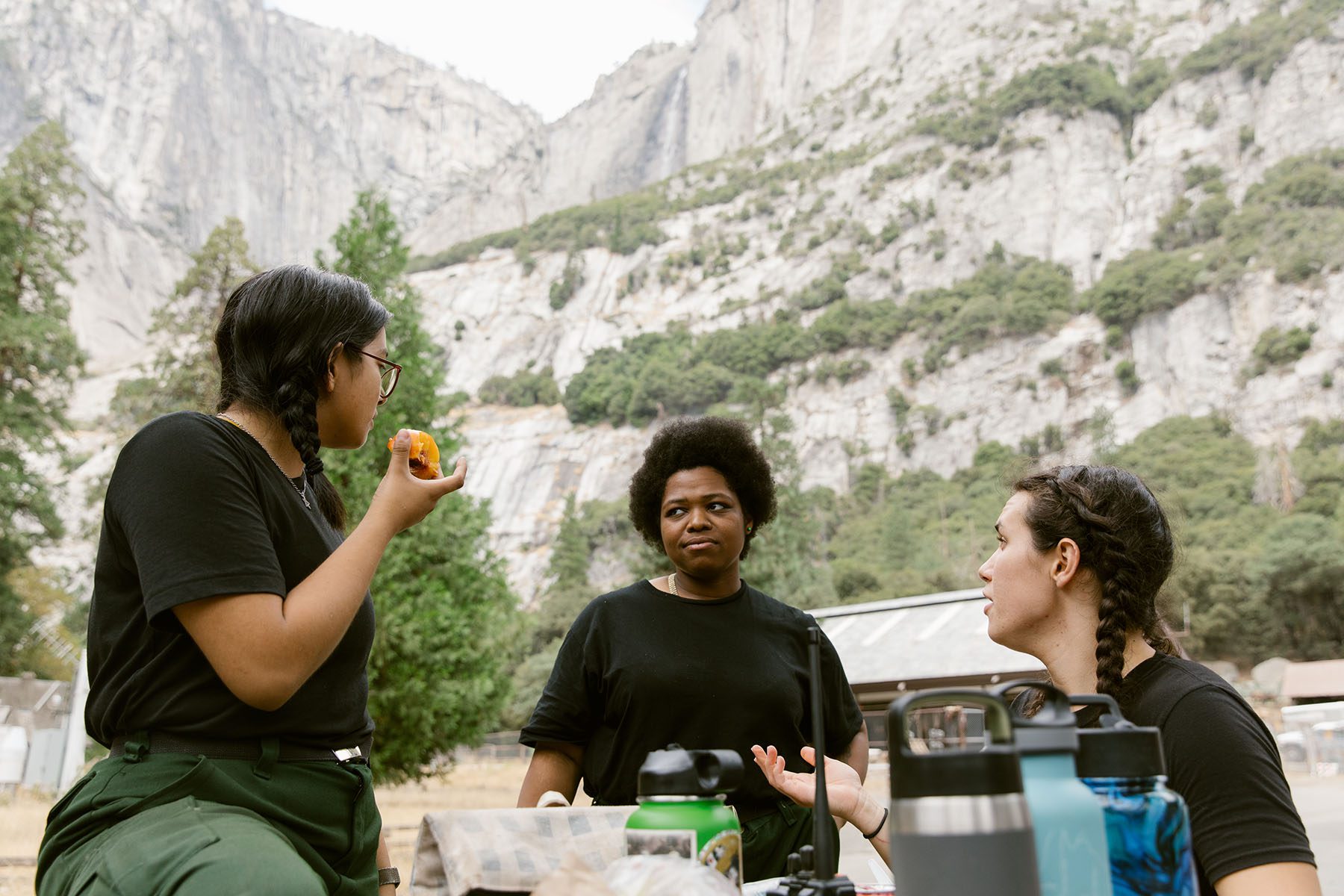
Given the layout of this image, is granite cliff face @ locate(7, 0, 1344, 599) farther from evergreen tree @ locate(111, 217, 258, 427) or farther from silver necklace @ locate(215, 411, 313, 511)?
silver necklace @ locate(215, 411, 313, 511)

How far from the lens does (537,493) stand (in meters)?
70.6

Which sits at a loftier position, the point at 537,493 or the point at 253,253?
the point at 253,253

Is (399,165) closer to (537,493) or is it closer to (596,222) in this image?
(596,222)

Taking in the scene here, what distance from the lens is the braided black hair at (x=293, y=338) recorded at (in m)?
1.79

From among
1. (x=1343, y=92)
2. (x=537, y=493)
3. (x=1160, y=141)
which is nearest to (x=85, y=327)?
(x=537, y=493)

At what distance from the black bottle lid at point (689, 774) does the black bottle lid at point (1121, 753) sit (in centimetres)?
33

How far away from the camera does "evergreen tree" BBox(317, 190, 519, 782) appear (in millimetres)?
13516

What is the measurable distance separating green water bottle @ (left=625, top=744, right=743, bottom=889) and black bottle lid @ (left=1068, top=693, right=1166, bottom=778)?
0.34 m

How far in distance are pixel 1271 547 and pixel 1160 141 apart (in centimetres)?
4160

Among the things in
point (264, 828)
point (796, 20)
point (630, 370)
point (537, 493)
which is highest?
point (796, 20)

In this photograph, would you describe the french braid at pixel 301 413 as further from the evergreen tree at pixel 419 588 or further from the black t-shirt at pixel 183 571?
the evergreen tree at pixel 419 588

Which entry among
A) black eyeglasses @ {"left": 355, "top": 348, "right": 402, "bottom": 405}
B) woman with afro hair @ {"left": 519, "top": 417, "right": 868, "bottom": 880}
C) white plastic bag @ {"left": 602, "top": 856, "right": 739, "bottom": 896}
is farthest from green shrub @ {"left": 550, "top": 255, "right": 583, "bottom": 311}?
white plastic bag @ {"left": 602, "top": 856, "right": 739, "bottom": 896}

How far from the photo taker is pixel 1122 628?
1.91 meters

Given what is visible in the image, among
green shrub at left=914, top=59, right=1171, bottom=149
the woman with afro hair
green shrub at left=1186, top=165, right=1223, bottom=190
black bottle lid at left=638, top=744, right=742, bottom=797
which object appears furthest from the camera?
green shrub at left=914, top=59, right=1171, bottom=149
